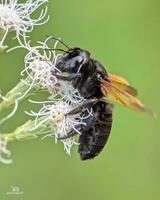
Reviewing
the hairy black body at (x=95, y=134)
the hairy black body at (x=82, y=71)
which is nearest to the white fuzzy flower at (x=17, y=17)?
the hairy black body at (x=82, y=71)

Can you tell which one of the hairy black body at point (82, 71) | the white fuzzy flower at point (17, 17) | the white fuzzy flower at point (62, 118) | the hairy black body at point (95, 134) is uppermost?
the white fuzzy flower at point (17, 17)

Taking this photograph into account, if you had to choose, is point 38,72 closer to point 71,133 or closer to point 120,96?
point 71,133

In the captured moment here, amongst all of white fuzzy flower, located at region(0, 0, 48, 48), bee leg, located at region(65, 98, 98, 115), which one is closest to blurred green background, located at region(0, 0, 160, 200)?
white fuzzy flower, located at region(0, 0, 48, 48)

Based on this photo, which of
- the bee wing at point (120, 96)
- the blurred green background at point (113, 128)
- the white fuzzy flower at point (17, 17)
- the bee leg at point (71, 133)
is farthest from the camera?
the blurred green background at point (113, 128)

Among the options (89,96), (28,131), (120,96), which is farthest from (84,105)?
(28,131)

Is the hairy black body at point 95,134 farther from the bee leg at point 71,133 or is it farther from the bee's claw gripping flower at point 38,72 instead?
the bee's claw gripping flower at point 38,72

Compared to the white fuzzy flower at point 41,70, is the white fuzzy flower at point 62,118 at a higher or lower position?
lower
